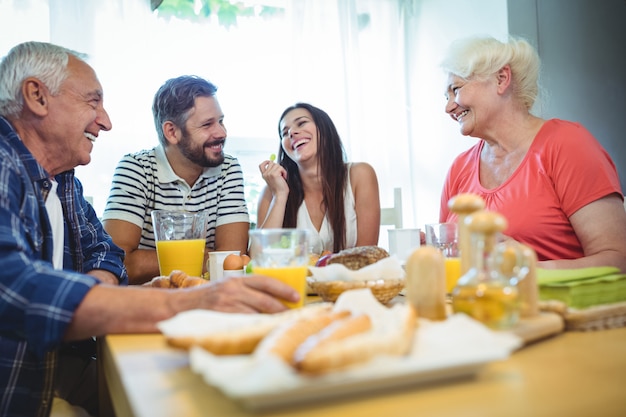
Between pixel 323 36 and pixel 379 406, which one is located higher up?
pixel 323 36

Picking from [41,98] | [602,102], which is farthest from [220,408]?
[602,102]

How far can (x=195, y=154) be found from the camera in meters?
2.39

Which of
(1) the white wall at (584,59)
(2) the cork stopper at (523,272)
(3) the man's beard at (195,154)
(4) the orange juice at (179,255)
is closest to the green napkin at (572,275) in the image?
(2) the cork stopper at (523,272)

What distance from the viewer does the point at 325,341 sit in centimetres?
51

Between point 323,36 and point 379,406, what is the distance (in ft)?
11.2

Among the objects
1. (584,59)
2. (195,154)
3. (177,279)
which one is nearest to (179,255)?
(177,279)

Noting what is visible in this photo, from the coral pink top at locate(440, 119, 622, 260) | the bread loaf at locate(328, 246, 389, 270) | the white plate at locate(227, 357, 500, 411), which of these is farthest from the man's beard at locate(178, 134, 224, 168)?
the white plate at locate(227, 357, 500, 411)

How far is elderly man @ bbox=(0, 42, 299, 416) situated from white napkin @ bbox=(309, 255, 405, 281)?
212 mm

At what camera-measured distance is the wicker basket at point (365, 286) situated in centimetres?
98

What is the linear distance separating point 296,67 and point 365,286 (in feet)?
9.07

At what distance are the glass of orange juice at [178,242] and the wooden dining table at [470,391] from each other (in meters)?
0.86

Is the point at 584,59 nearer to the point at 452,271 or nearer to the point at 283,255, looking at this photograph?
the point at 452,271

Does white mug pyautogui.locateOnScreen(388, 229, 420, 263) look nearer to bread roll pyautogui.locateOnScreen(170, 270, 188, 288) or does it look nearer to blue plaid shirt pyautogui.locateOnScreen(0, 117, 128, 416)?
bread roll pyautogui.locateOnScreen(170, 270, 188, 288)

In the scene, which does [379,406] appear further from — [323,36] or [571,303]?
[323,36]
